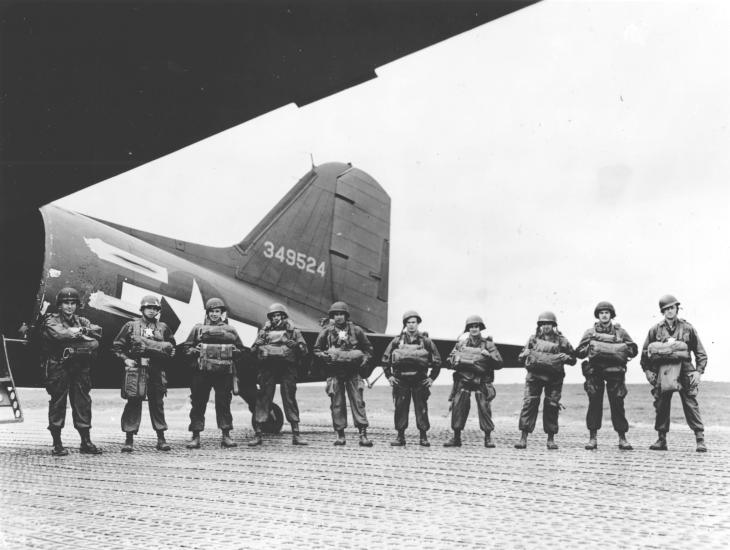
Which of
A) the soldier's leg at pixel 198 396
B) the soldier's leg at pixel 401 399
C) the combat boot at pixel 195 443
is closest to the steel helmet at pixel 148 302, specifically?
the soldier's leg at pixel 198 396

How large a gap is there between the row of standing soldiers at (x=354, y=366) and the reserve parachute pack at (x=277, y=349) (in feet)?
0.04

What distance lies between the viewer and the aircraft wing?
6.39ft

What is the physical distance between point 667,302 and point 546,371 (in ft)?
5.24

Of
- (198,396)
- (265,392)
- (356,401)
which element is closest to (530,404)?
(356,401)

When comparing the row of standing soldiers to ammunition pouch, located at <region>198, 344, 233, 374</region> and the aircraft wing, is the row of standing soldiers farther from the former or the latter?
the aircraft wing

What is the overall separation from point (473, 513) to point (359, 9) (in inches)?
115

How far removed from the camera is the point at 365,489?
4637 millimetres

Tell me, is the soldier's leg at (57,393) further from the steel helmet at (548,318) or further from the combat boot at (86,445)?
the steel helmet at (548,318)

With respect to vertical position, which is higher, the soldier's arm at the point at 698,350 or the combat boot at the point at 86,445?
the soldier's arm at the point at 698,350

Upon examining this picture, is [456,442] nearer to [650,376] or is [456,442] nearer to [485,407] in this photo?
[485,407]

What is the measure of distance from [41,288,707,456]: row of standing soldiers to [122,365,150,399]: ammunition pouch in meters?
0.01

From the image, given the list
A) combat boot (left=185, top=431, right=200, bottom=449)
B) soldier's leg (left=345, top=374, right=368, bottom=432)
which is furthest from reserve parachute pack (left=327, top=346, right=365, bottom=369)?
combat boot (left=185, top=431, right=200, bottom=449)

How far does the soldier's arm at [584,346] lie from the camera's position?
766 centimetres

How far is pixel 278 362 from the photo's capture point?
8039mm
